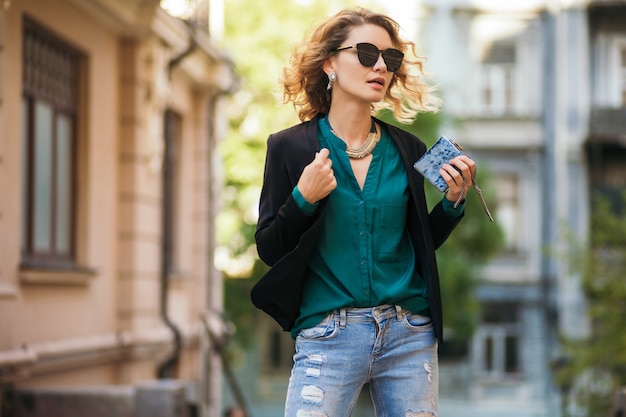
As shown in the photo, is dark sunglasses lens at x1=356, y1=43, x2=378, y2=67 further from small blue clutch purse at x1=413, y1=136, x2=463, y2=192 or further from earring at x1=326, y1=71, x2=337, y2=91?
small blue clutch purse at x1=413, y1=136, x2=463, y2=192

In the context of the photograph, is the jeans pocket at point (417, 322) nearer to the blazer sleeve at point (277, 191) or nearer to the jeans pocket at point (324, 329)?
the jeans pocket at point (324, 329)

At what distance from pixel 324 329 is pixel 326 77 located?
930 mm

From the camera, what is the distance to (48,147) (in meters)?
11.3

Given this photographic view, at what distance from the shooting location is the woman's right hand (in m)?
3.82

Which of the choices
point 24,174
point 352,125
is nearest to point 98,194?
point 24,174

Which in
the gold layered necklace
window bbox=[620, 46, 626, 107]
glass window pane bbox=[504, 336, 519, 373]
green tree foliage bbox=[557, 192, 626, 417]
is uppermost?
window bbox=[620, 46, 626, 107]

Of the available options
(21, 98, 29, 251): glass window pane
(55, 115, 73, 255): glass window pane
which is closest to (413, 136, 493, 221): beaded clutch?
(21, 98, 29, 251): glass window pane

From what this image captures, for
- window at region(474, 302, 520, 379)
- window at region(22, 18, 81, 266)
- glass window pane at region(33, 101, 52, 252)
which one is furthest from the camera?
window at region(474, 302, 520, 379)

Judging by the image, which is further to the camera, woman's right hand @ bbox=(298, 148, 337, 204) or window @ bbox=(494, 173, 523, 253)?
window @ bbox=(494, 173, 523, 253)

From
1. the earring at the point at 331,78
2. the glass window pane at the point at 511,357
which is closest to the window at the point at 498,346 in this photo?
the glass window pane at the point at 511,357

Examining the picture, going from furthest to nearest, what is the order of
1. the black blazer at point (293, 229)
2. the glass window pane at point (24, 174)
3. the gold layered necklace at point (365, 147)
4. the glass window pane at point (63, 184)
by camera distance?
the glass window pane at point (63, 184)
the glass window pane at point (24, 174)
the gold layered necklace at point (365, 147)
the black blazer at point (293, 229)

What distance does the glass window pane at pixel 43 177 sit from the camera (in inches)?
431

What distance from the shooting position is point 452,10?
112 ft

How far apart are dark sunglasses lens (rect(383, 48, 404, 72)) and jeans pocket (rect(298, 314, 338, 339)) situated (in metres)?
0.86
